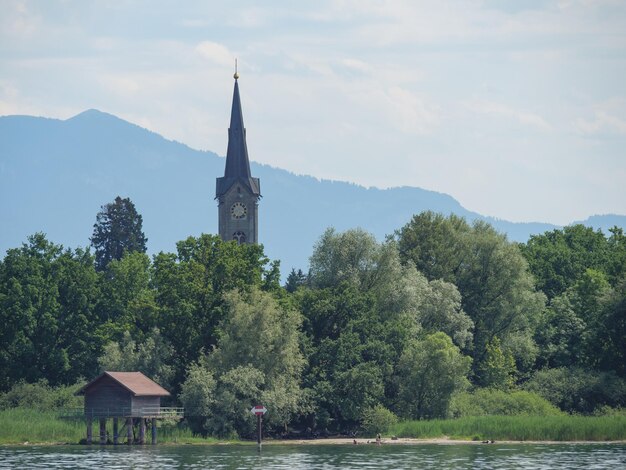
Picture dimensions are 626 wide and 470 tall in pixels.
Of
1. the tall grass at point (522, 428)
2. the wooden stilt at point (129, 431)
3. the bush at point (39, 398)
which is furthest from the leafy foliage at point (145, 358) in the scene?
the tall grass at point (522, 428)

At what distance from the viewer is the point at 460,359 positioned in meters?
98.2

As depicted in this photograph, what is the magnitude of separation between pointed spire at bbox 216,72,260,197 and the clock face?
86.6 inches

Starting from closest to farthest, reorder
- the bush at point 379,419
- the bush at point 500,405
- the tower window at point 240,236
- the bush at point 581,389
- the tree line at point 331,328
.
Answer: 1. the tree line at point 331,328
2. the bush at point 379,419
3. the bush at point 500,405
4. the bush at point 581,389
5. the tower window at point 240,236

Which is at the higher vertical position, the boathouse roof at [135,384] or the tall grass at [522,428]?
the boathouse roof at [135,384]

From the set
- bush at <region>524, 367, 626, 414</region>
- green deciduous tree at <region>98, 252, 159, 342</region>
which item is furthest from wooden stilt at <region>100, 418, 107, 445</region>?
bush at <region>524, 367, 626, 414</region>

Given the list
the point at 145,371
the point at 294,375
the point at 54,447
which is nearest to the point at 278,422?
the point at 294,375

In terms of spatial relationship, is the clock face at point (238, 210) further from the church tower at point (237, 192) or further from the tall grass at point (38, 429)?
the tall grass at point (38, 429)

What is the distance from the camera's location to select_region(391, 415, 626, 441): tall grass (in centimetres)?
8931

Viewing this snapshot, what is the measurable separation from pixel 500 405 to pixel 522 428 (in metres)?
7.48

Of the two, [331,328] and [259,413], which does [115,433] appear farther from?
[331,328]

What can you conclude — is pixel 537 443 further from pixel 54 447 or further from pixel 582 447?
pixel 54 447

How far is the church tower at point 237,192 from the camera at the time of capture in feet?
492

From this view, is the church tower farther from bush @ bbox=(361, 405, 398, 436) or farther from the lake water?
the lake water

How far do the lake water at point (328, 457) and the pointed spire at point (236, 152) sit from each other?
64.6 m
